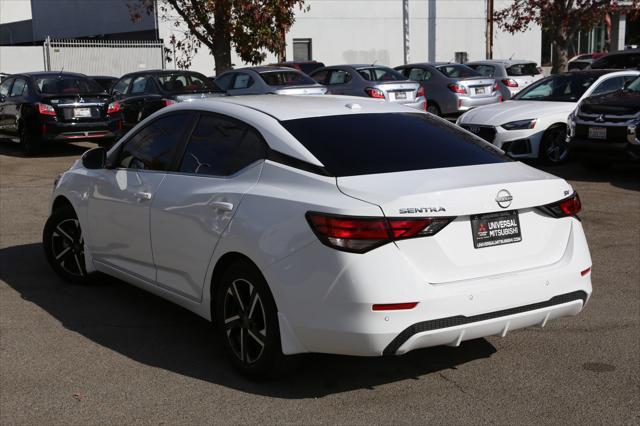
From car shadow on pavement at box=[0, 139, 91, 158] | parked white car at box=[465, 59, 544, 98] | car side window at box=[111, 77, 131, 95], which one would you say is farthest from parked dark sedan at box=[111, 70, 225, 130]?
parked white car at box=[465, 59, 544, 98]

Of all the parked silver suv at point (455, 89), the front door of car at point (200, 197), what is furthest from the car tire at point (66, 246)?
the parked silver suv at point (455, 89)

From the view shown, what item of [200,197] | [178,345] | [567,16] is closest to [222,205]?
[200,197]

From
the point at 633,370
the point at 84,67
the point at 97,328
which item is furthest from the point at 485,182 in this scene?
the point at 84,67

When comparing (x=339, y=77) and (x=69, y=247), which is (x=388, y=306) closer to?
(x=69, y=247)

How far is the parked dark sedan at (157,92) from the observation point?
1720cm

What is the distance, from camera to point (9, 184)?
13.6 m

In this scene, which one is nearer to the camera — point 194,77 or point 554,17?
point 194,77

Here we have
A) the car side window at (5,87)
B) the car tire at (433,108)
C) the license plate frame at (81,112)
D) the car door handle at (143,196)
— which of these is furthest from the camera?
the car tire at (433,108)

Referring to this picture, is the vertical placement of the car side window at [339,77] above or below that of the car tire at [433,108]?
above

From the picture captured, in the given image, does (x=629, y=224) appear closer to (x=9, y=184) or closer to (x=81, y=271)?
(x=81, y=271)

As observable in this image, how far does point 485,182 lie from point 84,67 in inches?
1134

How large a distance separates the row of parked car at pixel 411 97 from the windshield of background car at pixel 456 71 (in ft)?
0.08

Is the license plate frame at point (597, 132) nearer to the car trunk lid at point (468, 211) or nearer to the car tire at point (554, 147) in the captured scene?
the car tire at point (554, 147)

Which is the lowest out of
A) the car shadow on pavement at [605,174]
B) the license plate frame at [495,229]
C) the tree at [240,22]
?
the car shadow on pavement at [605,174]
